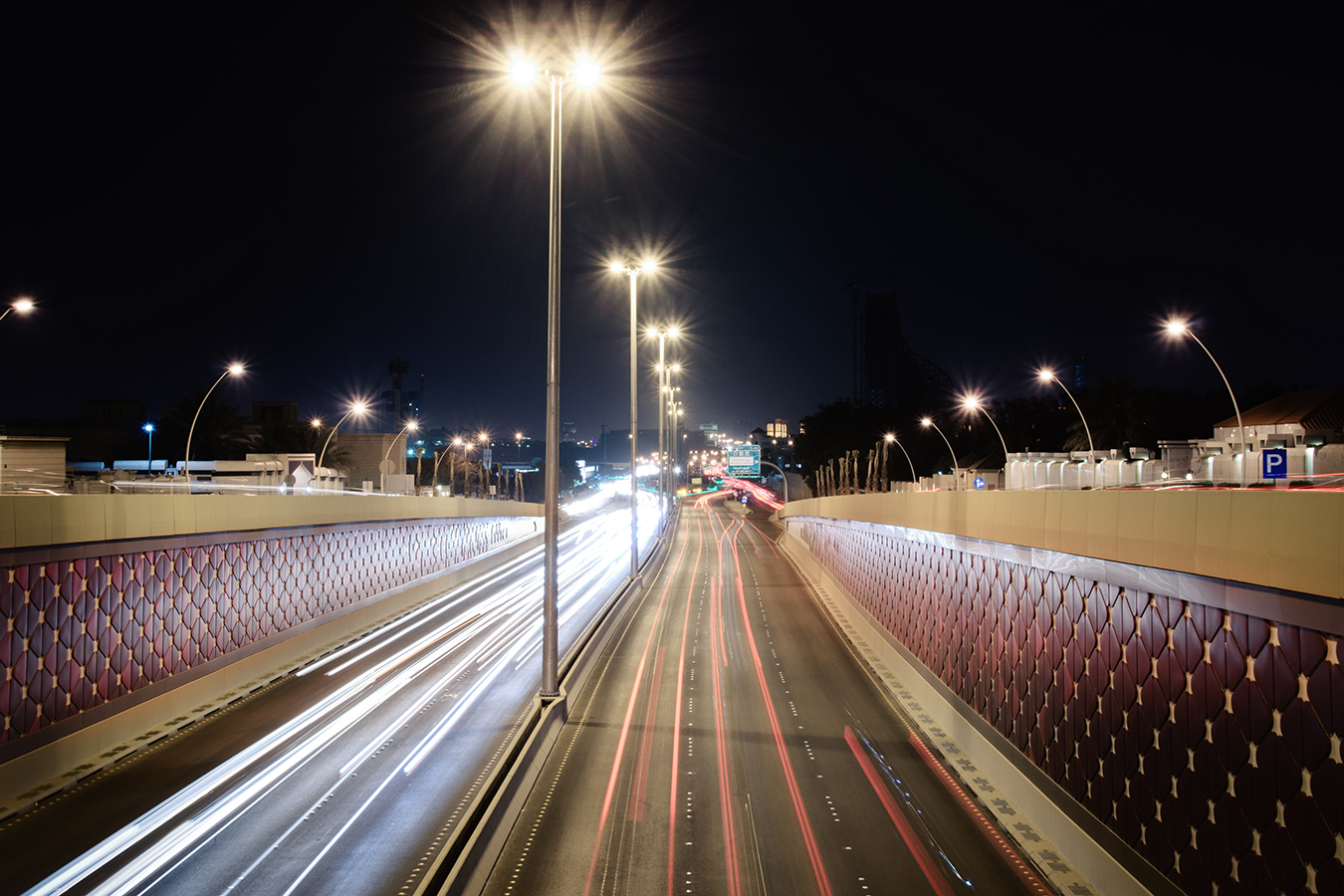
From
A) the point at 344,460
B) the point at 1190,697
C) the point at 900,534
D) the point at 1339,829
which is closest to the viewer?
the point at 1339,829

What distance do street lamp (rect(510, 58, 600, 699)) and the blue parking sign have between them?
34.9ft

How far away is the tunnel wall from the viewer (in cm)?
1198

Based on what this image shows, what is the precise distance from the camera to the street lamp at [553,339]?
52.9 feet

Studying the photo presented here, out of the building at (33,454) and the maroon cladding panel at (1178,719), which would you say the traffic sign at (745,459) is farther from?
the maroon cladding panel at (1178,719)

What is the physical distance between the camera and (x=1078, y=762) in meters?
10.4

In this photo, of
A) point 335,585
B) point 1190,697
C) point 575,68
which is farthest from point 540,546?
point 1190,697

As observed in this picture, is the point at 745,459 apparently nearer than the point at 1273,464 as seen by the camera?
No

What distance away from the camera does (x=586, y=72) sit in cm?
1653

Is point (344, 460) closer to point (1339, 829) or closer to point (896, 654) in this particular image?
point (896, 654)

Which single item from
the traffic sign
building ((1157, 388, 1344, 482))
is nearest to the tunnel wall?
building ((1157, 388, 1344, 482))

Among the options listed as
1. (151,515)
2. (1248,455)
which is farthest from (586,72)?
(1248,455)

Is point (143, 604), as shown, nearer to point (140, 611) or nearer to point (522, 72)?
point (140, 611)

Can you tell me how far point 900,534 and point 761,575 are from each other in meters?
19.9

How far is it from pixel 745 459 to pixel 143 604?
67.2m
